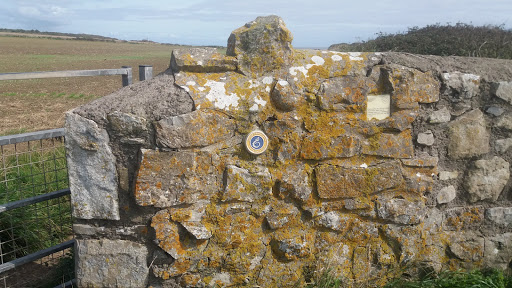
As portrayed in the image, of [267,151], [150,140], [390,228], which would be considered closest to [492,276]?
[390,228]

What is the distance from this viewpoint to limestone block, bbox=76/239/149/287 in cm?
256

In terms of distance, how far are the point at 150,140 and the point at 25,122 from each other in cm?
819

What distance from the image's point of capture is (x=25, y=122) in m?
9.25

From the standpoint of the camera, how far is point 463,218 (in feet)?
10.1

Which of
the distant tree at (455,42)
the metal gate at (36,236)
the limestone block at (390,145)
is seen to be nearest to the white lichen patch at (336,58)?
the limestone block at (390,145)

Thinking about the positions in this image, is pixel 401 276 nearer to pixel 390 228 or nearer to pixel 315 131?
pixel 390 228

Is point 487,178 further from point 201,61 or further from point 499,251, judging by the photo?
point 201,61

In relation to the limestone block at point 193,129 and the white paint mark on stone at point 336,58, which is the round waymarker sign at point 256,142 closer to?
the limestone block at point 193,129

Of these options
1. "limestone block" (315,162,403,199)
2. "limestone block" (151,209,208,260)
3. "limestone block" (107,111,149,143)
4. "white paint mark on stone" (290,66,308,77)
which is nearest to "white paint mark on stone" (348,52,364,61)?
"white paint mark on stone" (290,66,308,77)

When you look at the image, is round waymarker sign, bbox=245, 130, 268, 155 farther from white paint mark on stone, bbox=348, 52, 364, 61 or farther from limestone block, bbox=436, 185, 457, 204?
limestone block, bbox=436, 185, 457, 204

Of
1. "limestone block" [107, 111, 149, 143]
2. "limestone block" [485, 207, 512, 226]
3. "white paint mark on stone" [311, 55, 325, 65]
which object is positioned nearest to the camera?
"limestone block" [107, 111, 149, 143]

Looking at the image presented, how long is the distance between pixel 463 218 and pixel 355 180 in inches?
38.9

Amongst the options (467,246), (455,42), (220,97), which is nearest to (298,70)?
(220,97)

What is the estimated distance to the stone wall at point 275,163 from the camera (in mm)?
2469
